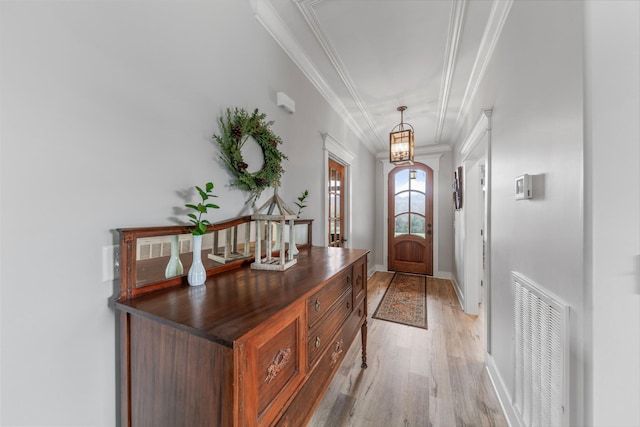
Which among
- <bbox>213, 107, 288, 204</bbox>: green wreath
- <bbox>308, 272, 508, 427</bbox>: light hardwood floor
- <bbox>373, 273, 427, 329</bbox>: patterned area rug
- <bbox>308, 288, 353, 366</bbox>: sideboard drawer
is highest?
<bbox>213, 107, 288, 204</bbox>: green wreath

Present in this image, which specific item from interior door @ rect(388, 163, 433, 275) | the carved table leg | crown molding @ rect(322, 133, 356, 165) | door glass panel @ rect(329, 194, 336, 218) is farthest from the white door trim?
interior door @ rect(388, 163, 433, 275)

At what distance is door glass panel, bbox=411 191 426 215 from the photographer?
190 inches

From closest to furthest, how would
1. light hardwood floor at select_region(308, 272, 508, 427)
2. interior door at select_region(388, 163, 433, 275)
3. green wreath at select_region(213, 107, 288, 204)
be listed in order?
green wreath at select_region(213, 107, 288, 204), light hardwood floor at select_region(308, 272, 508, 427), interior door at select_region(388, 163, 433, 275)

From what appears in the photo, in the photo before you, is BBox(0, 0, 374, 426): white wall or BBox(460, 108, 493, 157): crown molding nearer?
BBox(0, 0, 374, 426): white wall

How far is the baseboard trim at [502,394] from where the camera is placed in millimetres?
1373

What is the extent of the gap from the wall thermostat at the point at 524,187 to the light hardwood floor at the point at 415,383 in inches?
54.9

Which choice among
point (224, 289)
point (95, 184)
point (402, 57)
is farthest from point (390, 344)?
point (402, 57)

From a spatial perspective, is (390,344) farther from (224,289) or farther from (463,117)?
(463,117)

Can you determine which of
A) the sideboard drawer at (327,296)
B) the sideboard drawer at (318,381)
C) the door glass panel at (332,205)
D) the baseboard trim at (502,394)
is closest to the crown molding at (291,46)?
the door glass panel at (332,205)

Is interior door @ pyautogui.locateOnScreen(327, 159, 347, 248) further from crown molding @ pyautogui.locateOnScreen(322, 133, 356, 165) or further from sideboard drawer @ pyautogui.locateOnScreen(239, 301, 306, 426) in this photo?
sideboard drawer @ pyautogui.locateOnScreen(239, 301, 306, 426)

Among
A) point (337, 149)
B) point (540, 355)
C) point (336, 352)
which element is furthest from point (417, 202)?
point (336, 352)

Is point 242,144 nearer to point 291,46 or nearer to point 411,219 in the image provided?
point 291,46

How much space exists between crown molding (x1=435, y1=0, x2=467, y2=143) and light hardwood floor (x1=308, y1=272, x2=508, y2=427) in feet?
8.61

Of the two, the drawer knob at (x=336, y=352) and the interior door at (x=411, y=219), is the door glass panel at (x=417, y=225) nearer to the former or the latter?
the interior door at (x=411, y=219)
